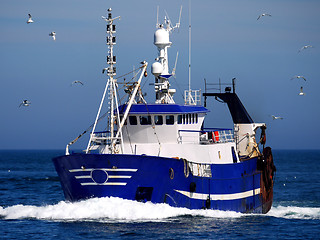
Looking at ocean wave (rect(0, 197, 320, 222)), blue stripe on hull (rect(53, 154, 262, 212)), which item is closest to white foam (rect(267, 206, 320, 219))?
blue stripe on hull (rect(53, 154, 262, 212))

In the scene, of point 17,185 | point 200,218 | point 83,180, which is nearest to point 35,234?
point 83,180

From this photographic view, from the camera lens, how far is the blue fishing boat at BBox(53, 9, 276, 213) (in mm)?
34156

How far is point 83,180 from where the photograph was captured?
34531 millimetres

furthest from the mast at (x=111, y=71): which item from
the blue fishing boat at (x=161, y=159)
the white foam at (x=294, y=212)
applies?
the white foam at (x=294, y=212)

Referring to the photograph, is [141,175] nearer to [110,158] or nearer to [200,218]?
[110,158]

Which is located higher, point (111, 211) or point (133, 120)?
point (133, 120)

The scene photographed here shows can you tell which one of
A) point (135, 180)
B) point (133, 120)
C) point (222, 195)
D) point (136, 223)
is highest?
point (133, 120)

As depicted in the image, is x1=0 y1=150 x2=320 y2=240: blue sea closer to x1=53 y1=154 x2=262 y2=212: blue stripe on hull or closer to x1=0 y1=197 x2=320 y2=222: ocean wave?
x1=0 y1=197 x2=320 y2=222: ocean wave

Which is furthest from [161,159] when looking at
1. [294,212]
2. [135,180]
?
[294,212]

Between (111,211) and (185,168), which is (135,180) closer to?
(111,211)

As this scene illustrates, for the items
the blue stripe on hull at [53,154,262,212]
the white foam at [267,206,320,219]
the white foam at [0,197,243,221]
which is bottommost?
the white foam at [267,206,320,219]

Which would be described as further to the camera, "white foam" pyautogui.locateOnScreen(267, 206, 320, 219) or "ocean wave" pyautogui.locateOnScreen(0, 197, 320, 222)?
"white foam" pyautogui.locateOnScreen(267, 206, 320, 219)

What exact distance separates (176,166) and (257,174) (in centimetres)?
1130

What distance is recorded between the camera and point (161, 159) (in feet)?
114
